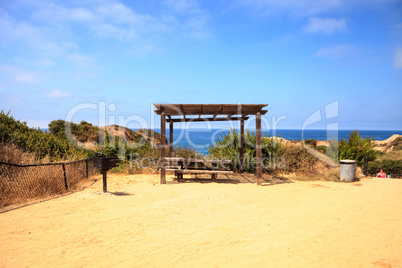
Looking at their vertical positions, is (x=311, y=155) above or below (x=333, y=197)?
above

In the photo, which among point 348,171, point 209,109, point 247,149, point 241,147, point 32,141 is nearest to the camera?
point 209,109

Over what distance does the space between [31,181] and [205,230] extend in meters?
5.57

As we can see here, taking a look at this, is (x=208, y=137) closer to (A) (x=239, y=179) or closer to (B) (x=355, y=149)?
(B) (x=355, y=149)

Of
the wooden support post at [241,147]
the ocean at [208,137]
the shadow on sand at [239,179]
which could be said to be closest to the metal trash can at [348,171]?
the shadow on sand at [239,179]

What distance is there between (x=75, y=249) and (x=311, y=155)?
11504 millimetres

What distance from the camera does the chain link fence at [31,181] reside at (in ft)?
21.4

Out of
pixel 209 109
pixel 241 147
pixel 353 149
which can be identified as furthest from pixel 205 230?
pixel 353 149

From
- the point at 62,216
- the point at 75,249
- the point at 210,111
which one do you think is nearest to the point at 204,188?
the point at 210,111

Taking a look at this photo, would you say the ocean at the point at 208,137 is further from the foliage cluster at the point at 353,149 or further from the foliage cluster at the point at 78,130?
the foliage cluster at the point at 78,130

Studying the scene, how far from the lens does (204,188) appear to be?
8.60 m

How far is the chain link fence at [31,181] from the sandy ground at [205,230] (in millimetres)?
693

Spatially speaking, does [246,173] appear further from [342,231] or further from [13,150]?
[13,150]

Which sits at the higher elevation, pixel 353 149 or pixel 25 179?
pixel 353 149

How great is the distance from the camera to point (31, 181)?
7141 mm
